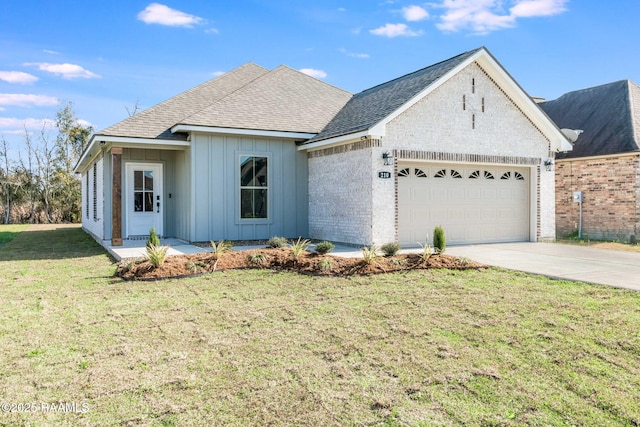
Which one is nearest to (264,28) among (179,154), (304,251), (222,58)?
(179,154)

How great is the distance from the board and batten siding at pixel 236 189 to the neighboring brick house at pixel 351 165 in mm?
30

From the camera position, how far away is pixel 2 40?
17594 millimetres

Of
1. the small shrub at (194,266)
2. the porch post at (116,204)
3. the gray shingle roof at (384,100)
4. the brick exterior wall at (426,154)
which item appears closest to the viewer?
the small shrub at (194,266)

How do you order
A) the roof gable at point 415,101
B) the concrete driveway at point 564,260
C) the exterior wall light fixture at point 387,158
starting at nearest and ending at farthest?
the concrete driveway at point 564,260, the exterior wall light fixture at point 387,158, the roof gable at point 415,101

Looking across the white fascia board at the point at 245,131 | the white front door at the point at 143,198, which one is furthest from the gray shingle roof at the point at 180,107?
the white front door at the point at 143,198

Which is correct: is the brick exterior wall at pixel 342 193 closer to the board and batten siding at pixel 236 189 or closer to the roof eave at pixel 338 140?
the roof eave at pixel 338 140

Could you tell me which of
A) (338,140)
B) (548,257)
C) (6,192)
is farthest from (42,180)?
(548,257)

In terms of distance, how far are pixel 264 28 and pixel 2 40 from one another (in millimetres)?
10609

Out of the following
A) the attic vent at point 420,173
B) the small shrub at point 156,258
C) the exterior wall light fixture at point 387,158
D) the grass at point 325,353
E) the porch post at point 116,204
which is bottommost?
the grass at point 325,353

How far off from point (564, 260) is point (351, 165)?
551 centimetres

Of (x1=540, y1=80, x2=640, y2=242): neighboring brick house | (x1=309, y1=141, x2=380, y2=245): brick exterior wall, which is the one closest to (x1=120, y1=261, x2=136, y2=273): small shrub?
(x1=309, y1=141, x2=380, y2=245): brick exterior wall

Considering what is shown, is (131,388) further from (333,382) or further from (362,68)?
(362,68)

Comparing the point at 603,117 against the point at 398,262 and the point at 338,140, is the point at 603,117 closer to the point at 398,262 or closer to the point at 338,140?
the point at 338,140

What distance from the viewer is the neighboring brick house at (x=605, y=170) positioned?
610 inches
